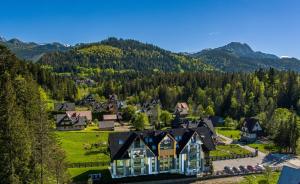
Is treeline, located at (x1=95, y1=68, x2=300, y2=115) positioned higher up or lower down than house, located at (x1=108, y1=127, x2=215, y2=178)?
higher up

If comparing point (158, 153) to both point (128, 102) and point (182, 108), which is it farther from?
point (128, 102)

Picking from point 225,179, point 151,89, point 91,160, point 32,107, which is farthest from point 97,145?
point 151,89

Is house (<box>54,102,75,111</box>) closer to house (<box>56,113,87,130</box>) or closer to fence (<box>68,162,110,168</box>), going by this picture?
house (<box>56,113,87,130</box>)

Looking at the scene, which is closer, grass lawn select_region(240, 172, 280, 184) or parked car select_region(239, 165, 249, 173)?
grass lawn select_region(240, 172, 280, 184)

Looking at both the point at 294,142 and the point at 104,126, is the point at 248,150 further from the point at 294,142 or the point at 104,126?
the point at 104,126

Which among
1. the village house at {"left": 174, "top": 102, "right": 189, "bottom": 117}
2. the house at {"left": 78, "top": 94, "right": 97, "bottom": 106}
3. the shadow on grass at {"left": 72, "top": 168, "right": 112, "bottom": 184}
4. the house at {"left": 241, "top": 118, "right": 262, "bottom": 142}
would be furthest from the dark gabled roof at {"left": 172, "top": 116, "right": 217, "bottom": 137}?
the house at {"left": 78, "top": 94, "right": 97, "bottom": 106}

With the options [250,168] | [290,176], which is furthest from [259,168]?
[290,176]
